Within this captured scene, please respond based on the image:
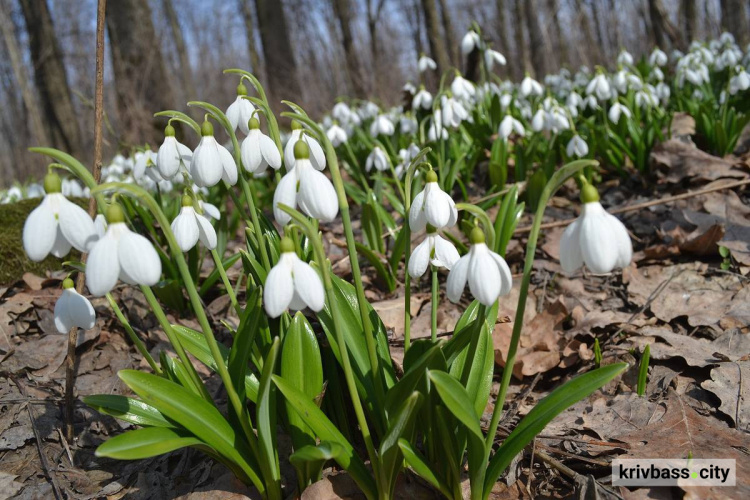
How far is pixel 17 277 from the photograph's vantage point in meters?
3.12

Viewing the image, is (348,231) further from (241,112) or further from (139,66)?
→ (139,66)

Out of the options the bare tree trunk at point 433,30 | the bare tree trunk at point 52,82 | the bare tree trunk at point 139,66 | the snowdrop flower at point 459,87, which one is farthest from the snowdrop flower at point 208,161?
the bare tree trunk at point 52,82

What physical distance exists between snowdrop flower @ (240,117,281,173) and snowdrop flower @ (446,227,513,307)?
2.18 ft

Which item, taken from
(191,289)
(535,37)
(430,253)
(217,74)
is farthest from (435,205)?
(217,74)

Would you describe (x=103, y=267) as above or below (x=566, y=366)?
above

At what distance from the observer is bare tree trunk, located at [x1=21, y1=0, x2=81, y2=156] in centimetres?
1046

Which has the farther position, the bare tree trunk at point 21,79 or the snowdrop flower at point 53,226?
the bare tree trunk at point 21,79

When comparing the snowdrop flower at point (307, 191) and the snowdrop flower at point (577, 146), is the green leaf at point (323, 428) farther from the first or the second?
the snowdrop flower at point (577, 146)

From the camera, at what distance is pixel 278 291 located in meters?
1.16

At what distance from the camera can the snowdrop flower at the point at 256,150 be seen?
161 centimetres

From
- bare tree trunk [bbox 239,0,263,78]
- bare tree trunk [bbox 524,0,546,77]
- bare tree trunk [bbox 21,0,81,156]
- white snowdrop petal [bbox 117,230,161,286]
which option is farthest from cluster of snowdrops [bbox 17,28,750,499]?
bare tree trunk [bbox 239,0,263,78]

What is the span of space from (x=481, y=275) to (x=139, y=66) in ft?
22.2

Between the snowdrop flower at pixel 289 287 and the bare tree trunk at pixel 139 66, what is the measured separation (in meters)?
6.08

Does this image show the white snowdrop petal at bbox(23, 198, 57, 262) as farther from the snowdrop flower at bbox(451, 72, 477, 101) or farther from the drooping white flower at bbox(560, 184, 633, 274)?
the snowdrop flower at bbox(451, 72, 477, 101)
